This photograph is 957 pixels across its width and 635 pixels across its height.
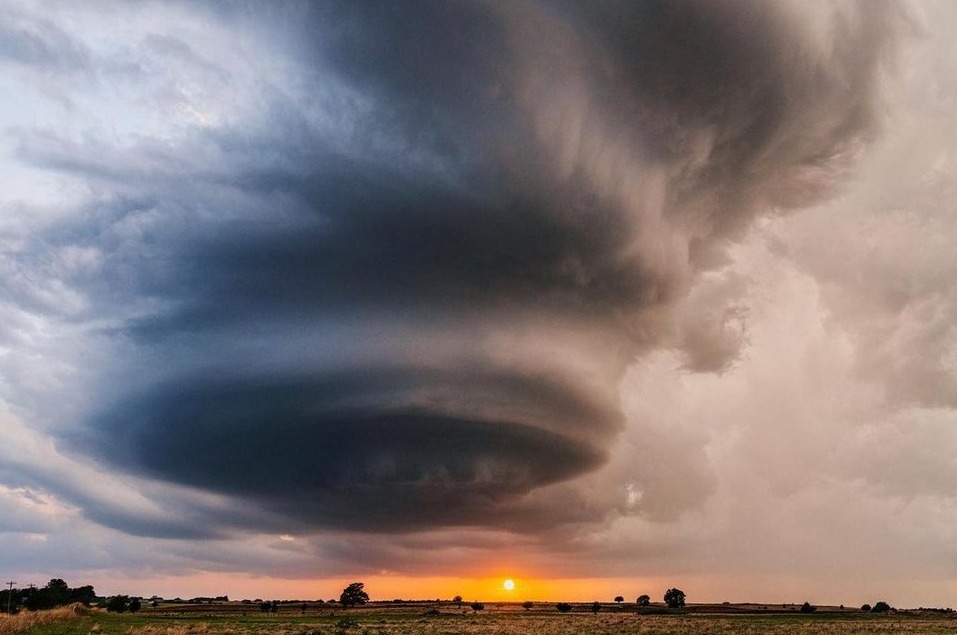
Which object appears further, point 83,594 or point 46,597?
point 83,594

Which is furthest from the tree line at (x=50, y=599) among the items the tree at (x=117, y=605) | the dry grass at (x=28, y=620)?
the dry grass at (x=28, y=620)

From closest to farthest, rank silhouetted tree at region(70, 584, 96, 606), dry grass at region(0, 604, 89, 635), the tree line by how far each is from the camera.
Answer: dry grass at region(0, 604, 89, 635), the tree line, silhouetted tree at region(70, 584, 96, 606)

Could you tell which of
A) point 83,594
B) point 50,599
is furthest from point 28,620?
point 83,594

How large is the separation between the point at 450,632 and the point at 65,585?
12349 centimetres

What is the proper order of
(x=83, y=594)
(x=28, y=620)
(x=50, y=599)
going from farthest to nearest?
(x=83, y=594)
(x=50, y=599)
(x=28, y=620)

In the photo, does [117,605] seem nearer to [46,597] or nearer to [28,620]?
[46,597]

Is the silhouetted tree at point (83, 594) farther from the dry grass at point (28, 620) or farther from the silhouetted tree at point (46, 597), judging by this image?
the dry grass at point (28, 620)

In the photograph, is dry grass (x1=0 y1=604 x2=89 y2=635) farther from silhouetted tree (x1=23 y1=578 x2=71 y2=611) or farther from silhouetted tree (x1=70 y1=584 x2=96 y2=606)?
silhouetted tree (x1=70 y1=584 x2=96 y2=606)

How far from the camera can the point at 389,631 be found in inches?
3137

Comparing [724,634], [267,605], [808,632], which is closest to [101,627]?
[724,634]

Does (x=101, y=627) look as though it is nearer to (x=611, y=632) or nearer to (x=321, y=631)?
(x=321, y=631)

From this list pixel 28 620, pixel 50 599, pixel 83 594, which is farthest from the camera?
pixel 83 594

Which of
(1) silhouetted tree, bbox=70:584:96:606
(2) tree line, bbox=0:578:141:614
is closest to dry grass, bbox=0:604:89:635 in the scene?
(2) tree line, bbox=0:578:141:614

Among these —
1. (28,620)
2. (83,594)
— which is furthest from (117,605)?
(28,620)
